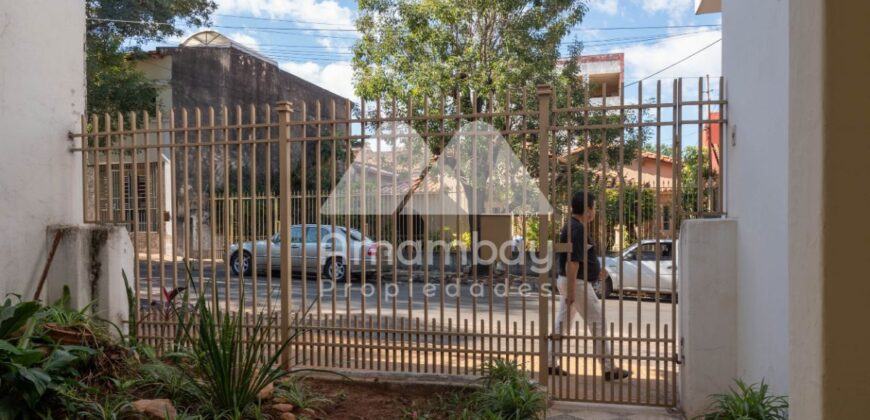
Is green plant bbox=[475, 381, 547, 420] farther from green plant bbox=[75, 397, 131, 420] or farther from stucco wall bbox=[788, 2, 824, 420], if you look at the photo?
green plant bbox=[75, 397, 131, 420]

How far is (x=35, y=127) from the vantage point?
17.2 feet

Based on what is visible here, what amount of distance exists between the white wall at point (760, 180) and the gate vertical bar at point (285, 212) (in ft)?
10.6

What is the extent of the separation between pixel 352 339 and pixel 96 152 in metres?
2.77

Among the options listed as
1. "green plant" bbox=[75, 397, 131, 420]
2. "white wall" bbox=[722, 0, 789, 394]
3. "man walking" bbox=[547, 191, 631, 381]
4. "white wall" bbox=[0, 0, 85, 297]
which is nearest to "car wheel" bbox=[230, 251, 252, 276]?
"green plant" bbox=[75, 397, 131, 420]

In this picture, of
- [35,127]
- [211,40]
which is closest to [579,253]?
[35,127]

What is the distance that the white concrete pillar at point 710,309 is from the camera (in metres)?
4.10

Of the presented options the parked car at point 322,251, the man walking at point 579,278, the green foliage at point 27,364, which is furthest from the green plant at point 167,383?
the man walking at point 579,278

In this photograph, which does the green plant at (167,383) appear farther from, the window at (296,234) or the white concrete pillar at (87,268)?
the window at (296,234)

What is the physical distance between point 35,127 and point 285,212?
2308mm

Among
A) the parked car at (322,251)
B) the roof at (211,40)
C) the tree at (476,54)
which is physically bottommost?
the parked car at (322,251)

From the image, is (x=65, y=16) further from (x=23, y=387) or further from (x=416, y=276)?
(x=416, y=276)

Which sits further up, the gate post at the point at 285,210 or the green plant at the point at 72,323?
the gate post at the point at 285,210

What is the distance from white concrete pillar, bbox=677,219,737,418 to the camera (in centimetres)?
410

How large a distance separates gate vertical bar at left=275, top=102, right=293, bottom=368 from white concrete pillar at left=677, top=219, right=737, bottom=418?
9.60 ft
